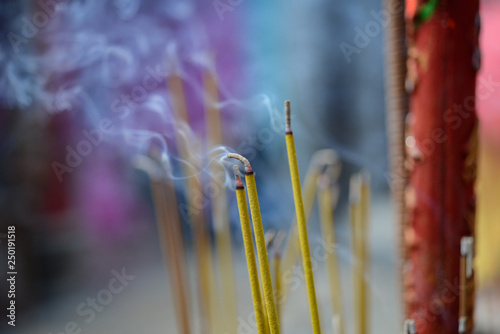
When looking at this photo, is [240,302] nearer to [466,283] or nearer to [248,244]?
[466,283]

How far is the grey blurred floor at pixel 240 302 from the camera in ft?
3.45

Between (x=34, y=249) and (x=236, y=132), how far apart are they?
1.90 feet

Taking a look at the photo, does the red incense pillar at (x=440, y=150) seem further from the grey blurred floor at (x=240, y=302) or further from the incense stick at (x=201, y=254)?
the grey blurred floor at (x=240, y=302)

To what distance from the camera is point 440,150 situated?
1.77ft

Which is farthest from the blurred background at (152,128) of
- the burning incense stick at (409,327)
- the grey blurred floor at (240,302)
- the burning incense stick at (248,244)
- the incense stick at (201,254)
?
the burning incense stick at (248,244)

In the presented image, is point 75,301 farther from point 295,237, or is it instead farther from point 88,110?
point 295,237

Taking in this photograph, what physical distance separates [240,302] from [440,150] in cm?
72

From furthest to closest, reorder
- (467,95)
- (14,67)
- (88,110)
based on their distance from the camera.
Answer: (88,110) → (14,67) → (467,95)

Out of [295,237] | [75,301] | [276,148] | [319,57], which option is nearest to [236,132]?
[276,148]

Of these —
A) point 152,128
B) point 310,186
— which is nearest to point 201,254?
point 310,186

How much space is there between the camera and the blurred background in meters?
1.01

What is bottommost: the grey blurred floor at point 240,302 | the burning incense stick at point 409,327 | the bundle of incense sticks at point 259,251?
the grey blurred floor at point 240,302

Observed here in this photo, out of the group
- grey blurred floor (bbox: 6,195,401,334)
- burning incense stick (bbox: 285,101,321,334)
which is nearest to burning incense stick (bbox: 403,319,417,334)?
burning incense stick (bbox: 285,101,321,334)

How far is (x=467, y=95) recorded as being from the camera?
0.53 meters
